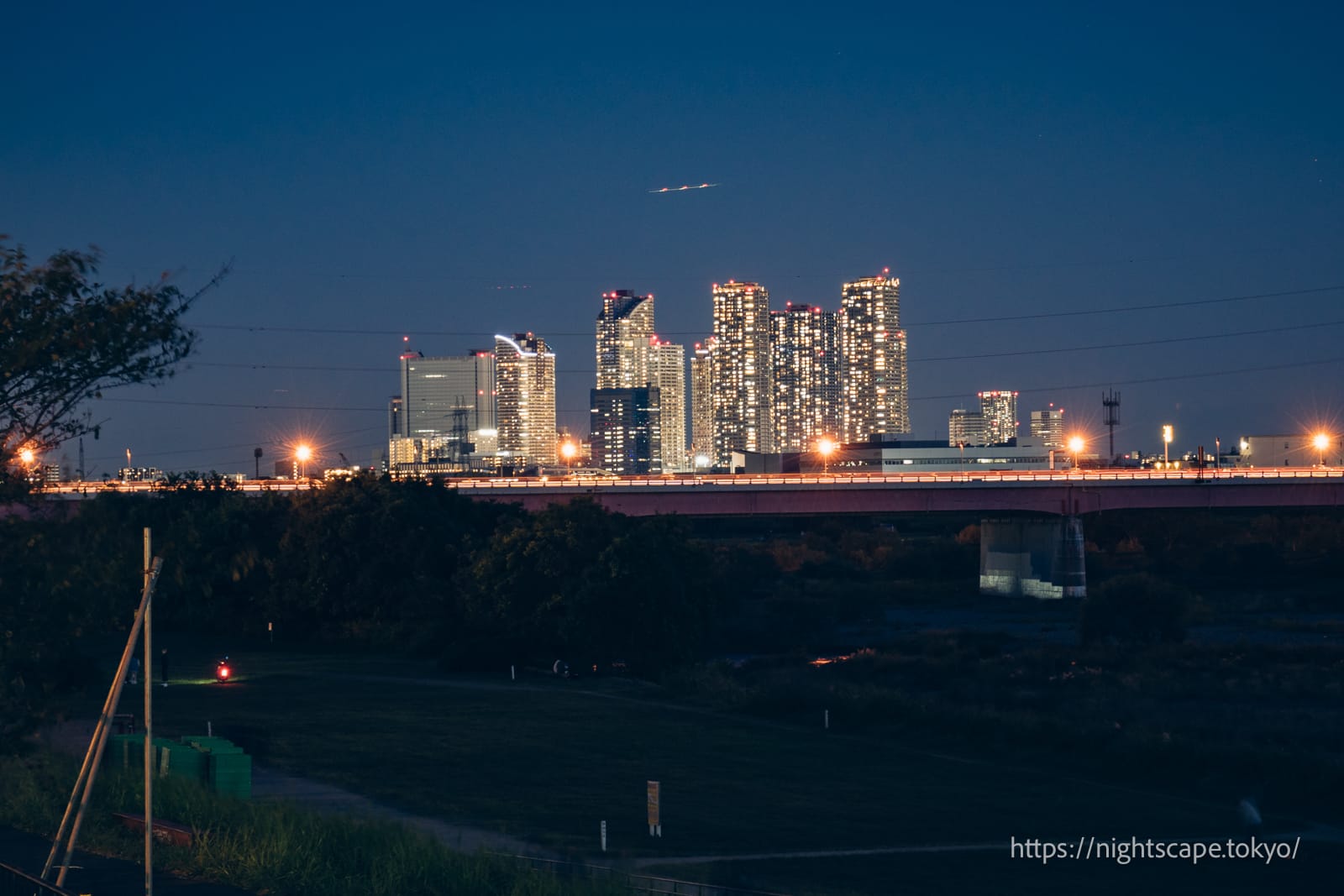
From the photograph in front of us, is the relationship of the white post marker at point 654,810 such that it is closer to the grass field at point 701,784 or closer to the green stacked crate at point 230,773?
the grass field at point 701,784

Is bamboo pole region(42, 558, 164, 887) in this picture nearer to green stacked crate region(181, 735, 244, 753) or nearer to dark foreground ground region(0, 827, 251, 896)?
dark foreground ground region(0, 827, 251, 896)

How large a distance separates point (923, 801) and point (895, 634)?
191 ft

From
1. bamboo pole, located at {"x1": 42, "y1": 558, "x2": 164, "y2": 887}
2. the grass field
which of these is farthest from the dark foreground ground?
the grass field

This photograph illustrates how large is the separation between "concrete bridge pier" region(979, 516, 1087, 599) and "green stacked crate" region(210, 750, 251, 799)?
287ft

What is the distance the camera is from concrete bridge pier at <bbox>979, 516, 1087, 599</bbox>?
368 ft

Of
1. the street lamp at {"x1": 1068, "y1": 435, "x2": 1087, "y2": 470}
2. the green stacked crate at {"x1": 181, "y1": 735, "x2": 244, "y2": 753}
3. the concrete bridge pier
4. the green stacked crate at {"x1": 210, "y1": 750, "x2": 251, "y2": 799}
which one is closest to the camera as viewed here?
the green stacked crate at {"x1": 210, "y1": 750, "x2": 251, "y2": 799}

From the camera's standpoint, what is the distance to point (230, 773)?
33062mm

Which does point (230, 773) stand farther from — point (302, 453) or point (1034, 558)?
point (1034, 558)

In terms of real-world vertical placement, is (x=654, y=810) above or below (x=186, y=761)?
below

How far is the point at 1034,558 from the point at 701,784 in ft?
266

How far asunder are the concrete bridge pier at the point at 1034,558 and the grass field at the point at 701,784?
60.5 m

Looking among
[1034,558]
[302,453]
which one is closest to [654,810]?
[302,453]

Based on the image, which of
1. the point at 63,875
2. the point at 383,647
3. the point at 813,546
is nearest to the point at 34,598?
the point at 63,875

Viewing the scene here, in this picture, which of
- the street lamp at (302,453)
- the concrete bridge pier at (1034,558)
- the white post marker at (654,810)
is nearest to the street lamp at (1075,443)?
the concrete bridge pier at (1034,558)
